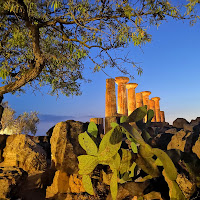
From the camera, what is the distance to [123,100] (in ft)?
84.7

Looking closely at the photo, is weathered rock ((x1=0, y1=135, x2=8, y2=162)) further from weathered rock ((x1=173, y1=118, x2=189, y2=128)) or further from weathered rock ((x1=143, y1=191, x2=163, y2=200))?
weathered rock ((x1=143, y1=191, x2=163, y2=200))

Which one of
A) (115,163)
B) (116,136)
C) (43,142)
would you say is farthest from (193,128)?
(43,142)

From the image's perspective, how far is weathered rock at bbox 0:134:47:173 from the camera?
6227 mm

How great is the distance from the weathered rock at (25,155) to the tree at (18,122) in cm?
1713

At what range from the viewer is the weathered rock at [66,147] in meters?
3.38

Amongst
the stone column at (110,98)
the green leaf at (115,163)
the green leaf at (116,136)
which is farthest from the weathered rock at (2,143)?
the stone column at (110,98)

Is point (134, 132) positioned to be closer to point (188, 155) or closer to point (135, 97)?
point (188, 155)

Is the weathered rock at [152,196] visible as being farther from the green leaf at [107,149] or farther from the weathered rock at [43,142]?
the weathered rock at [43,142]

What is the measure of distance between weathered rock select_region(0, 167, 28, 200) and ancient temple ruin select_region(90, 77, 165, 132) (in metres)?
9.10

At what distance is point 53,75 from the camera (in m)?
9.85

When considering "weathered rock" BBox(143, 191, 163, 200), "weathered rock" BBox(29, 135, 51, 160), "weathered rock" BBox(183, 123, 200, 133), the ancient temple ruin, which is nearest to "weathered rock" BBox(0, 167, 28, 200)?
"weathered rock" BBox(143, 191, 163, 200)

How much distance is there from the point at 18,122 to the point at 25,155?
1881cm

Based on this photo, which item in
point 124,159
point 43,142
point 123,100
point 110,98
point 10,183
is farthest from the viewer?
point 123,100

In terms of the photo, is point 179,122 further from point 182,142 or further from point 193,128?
point 182,142
